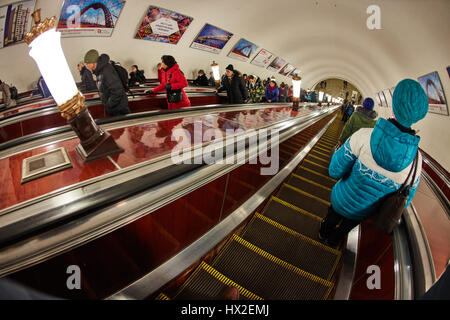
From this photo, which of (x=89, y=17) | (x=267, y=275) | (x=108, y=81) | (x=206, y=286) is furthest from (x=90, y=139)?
(x=89, y=17)

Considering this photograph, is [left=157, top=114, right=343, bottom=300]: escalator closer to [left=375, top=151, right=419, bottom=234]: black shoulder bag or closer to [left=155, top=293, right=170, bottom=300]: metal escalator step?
[left=155, top=293, right=170, bottom=300]: metal escalator step

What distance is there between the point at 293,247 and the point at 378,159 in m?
1.25

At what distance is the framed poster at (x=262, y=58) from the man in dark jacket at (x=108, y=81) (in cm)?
1109

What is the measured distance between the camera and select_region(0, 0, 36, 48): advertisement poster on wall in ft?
13.6

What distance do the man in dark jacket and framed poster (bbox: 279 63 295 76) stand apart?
15.4 m

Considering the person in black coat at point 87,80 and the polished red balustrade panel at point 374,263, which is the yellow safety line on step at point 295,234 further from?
the person in black coat at point 87,80

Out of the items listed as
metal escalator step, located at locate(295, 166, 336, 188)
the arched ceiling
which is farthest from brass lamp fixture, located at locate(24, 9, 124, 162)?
the arched ceiling

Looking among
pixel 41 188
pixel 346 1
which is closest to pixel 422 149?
pixel 346 1

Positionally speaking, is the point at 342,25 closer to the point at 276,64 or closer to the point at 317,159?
the point at 276,64

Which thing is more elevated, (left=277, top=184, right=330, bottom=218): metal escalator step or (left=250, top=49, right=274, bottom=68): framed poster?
(left=250, top=49, right=274, bottom=68): framed poster

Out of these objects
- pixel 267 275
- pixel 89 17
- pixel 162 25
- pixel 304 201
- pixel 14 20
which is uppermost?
pixel 162 25

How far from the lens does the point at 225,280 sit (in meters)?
1.57

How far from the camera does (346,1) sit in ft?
20.5

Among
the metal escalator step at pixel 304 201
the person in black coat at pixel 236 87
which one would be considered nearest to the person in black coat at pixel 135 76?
the person in black coat at pixel 236 87
